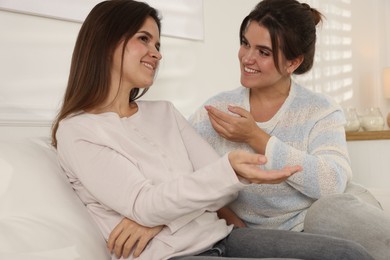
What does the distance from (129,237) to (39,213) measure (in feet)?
0.67

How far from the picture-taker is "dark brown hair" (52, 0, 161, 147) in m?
1.50

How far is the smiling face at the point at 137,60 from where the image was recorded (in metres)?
1.53

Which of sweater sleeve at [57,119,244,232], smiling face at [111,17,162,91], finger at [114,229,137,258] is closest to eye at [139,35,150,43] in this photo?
smiling face at [111,17,162,91]

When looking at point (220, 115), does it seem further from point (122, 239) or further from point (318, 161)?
point (122, 239)

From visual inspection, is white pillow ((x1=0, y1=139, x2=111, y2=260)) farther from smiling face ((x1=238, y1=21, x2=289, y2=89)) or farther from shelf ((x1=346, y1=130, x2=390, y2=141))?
shelf ((x1=346, y1=130, x2=390, y2=141))

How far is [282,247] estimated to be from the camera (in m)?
1.38

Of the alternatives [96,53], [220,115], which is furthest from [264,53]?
[96,53]

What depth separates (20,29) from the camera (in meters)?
1.86

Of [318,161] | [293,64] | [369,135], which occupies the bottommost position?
[369,135]

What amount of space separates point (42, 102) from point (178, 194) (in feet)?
2.95

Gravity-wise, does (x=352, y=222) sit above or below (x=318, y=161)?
below

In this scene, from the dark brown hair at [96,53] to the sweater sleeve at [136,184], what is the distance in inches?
4.8

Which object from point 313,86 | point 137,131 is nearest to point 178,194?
point 137,131

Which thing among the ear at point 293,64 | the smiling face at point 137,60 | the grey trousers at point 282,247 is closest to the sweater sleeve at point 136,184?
the grey trousers at point 282,247
